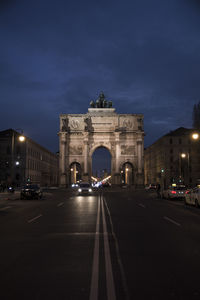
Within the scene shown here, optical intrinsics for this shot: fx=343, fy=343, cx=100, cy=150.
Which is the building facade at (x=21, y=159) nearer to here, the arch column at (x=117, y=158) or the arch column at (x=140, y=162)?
the arch column at (x=117, y=158)

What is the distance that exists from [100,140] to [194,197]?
62.6 m

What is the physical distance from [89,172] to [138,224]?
233 ft

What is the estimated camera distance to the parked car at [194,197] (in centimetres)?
2170

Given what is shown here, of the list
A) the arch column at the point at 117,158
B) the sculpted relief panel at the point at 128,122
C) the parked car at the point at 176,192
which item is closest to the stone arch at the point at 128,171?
the arch column at the point at 117,158

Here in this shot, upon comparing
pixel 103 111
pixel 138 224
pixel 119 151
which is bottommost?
pixel 138 224

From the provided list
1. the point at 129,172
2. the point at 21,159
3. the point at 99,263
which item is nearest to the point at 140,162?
the point at 129,172

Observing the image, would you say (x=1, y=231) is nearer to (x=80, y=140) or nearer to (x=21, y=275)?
(x=21, y=275)

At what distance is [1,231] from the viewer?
1136 cm

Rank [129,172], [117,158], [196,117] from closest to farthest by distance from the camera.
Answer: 1. [196,117]
2. [117,158]
3. [129,172]

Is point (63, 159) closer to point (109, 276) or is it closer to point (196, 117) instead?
point (196, 117)

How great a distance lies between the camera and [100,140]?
84375mm

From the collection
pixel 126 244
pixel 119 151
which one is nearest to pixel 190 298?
pixel 126 244

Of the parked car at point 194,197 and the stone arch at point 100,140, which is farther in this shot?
the stone arch at point 100,140

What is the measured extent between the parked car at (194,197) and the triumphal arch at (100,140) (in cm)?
5862
